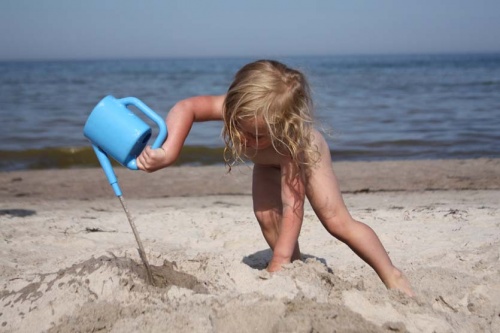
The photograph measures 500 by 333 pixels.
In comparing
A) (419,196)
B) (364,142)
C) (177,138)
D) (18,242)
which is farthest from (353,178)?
(177,138)

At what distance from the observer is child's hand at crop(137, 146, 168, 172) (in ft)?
6.81

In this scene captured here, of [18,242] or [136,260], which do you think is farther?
[18,242]

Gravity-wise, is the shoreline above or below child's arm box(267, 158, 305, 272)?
below

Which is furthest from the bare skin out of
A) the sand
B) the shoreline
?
the shoreline

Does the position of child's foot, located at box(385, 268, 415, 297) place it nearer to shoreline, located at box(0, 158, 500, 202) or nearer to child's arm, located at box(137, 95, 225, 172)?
child's arm, located at box(137, 95, 225, 172)

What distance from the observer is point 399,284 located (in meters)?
2.36

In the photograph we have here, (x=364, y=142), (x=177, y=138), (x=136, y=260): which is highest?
(x=177, y=138)

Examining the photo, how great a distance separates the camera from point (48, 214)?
157 inches

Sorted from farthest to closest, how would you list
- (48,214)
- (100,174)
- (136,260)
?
1. (100,174)
2. (48,214)
3. (136,260)

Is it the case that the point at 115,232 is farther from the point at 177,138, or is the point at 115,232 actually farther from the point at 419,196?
the point at 419,196

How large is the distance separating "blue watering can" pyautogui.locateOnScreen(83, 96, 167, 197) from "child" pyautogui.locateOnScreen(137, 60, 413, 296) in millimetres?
42

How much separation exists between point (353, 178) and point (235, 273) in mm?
3370

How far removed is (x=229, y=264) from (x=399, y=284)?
2.16 ft

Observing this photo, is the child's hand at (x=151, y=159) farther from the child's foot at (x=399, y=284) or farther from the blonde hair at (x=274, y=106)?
the child's foot at (x=399, y=284)
